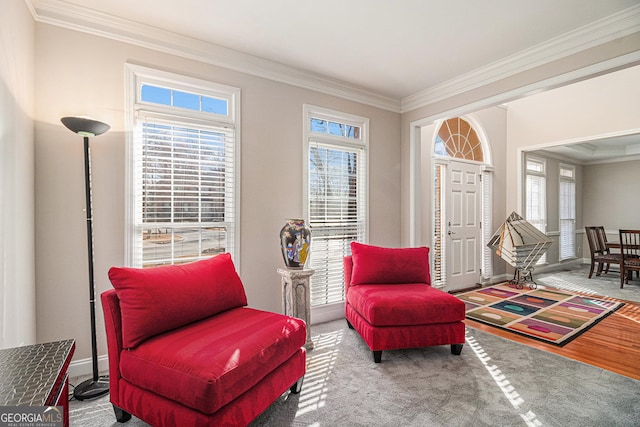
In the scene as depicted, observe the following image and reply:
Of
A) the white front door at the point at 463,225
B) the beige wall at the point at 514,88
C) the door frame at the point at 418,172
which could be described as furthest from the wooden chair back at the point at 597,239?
the door frame at the point at 418,172

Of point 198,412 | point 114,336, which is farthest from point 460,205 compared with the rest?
point 114,336

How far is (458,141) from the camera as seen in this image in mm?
4969

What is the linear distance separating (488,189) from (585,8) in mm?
3420

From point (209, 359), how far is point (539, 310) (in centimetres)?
415

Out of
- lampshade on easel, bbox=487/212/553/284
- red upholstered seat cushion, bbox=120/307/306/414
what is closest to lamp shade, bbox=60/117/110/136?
red upholstered seat cushion, bbox=120/307/306/414

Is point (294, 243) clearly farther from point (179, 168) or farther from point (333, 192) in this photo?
point (179, 168)

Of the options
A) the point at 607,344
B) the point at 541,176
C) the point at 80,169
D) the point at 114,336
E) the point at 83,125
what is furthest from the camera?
the point at 541,176

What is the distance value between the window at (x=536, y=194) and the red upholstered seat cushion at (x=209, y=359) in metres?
6.14

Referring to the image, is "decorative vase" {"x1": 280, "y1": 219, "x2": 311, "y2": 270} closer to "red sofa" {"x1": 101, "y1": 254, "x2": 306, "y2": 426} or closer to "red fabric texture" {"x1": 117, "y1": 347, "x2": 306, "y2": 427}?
"red sofa" {"x1": 101, "y1": 254, "x2": 306, "y2": 426}

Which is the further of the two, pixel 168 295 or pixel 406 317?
pixel 406 317

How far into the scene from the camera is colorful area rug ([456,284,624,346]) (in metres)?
3.27

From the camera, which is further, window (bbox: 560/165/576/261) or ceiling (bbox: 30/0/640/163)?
window (bbox: 560/165/576/261)

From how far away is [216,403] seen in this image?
4.65ft

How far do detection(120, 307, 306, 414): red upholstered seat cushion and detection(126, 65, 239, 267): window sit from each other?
980mm
